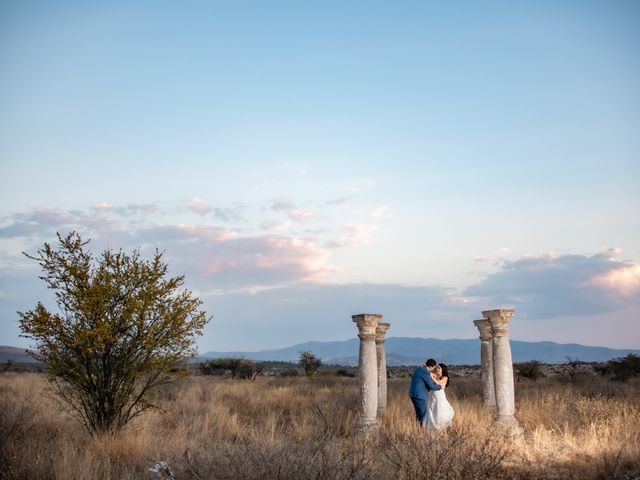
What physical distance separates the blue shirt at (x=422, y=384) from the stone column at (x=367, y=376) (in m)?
1.17

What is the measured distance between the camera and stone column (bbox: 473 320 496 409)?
16047 mm

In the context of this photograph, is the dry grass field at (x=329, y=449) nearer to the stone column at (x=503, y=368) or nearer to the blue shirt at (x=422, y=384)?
the stone column at (x=503, y=368)

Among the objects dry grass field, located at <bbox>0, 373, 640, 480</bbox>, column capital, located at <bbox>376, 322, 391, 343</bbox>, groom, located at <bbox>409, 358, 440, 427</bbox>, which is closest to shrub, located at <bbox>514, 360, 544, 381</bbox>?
dry grass field, located at <bbox>0, 373, 640, 480</bbox>

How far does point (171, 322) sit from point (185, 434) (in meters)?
2.47

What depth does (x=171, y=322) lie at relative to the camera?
12.1m

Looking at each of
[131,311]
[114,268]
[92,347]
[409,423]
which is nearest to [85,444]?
[92,347]

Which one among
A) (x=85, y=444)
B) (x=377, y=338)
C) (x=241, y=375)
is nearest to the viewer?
(x=85, y=444)

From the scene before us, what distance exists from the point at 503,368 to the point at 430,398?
190cm

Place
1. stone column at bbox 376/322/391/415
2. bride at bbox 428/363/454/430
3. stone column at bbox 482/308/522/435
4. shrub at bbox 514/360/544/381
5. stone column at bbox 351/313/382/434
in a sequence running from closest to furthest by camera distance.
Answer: bride at bbox 428/363/454/430, stone column at bbox 482/308/522/435, stone column at bbox 351/313/382/434, stone column at bbox 376/322/391/415, shrub at bbox 514/360/544/381

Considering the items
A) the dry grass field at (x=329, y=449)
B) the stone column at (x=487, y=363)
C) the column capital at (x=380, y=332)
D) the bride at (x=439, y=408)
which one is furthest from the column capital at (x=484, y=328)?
the bride at (x=439, y=408)

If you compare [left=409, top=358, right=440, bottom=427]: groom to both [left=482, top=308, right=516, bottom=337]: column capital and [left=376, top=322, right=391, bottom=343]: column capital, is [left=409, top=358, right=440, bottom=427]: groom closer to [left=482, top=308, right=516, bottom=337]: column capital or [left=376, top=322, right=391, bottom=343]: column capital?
[left=482, top=308, right=516, bottom=337]: column capital

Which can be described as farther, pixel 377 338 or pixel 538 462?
pixel 377 338

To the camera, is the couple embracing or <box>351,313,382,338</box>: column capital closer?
the couple embracing

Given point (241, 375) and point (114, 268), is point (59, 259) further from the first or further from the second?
point (241, 375)
